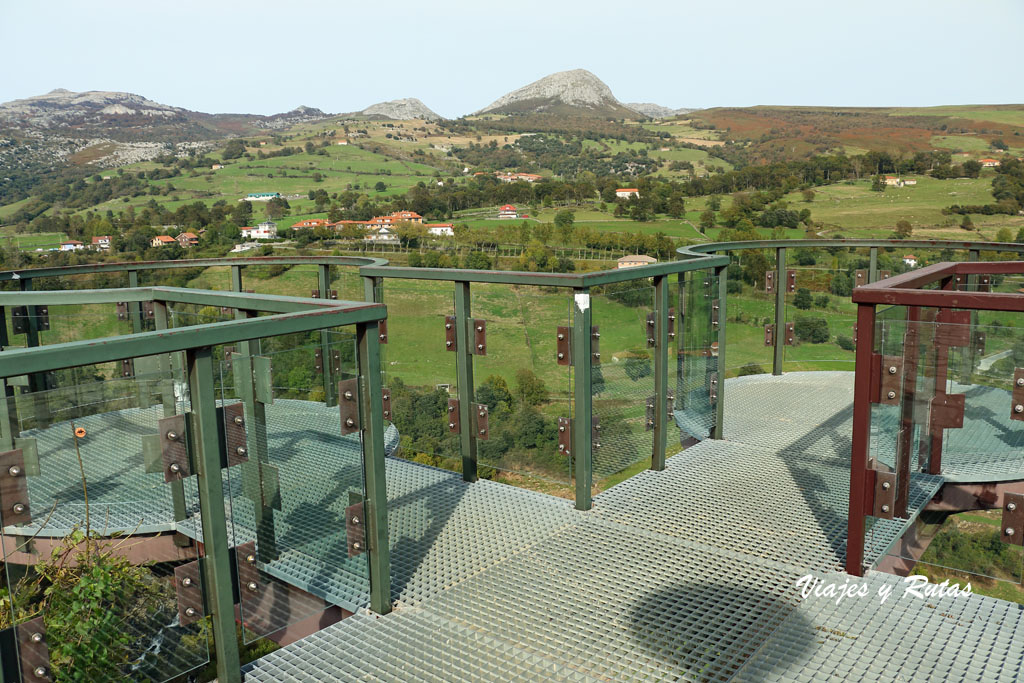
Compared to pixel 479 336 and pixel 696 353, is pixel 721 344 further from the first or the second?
pixel 479 336

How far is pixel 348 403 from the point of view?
2.57 m

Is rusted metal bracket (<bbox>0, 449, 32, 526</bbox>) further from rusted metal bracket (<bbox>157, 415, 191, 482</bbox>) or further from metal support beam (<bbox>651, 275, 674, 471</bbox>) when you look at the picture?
metal support beam (<bbox>651, 275, 674, 471</bbox>)

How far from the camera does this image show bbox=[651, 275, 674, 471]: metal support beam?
13.6ft

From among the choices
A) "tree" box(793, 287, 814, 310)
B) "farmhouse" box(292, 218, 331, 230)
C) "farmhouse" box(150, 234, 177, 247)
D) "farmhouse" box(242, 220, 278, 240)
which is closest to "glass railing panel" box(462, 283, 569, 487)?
"tree" box(793, 287, 814, 310)

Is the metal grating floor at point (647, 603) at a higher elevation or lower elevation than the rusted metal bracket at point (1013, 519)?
lower

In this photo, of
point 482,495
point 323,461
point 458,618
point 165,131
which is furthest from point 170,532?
point 165,131

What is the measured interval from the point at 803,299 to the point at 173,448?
18.8 ft

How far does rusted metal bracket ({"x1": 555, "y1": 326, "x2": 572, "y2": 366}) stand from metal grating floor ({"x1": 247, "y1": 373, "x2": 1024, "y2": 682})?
74 centimetres

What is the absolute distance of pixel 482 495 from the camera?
3895 millimetres

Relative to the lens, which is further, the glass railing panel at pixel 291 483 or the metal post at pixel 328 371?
the metal post at pixel 328 371

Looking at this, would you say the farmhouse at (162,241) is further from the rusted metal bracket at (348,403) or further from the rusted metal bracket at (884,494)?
the rusted metal bracket at (884,494)

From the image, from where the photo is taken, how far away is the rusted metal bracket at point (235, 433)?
218cm

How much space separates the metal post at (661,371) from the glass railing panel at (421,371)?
1162 millimetres

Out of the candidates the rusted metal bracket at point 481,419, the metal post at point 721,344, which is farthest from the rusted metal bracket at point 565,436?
the metal post at point 721,344
